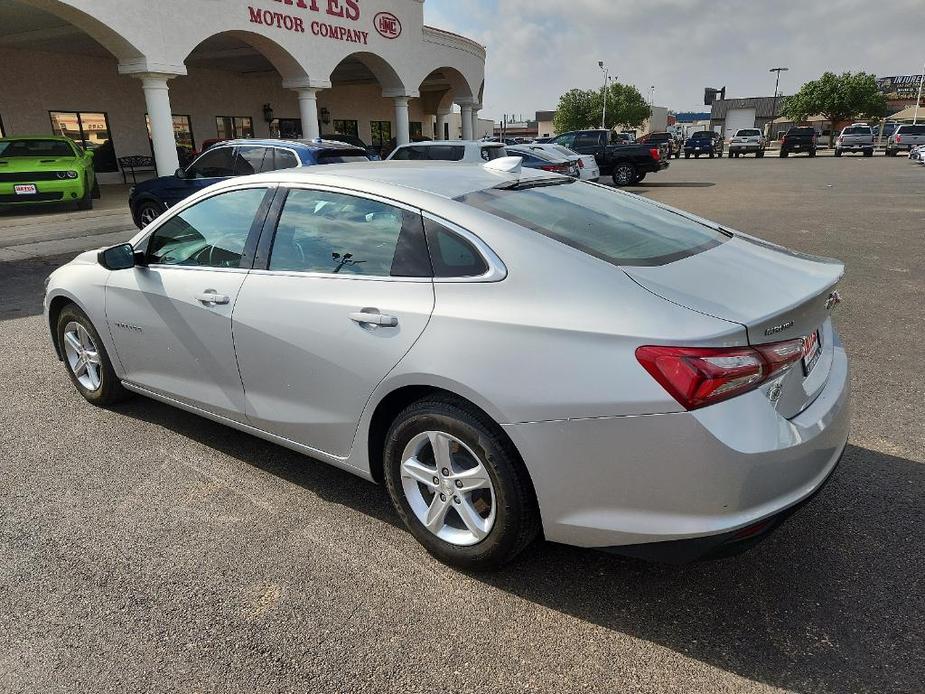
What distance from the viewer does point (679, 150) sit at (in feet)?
160

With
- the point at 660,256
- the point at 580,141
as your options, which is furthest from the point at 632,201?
the point at 580,141

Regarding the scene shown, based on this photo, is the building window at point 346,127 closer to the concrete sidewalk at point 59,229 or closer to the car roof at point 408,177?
the concrete sidewalk at point 59,229

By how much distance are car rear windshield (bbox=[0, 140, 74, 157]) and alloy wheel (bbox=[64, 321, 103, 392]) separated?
12995mm

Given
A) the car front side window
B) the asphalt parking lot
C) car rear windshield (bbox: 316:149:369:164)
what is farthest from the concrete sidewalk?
the asphalt parking lot

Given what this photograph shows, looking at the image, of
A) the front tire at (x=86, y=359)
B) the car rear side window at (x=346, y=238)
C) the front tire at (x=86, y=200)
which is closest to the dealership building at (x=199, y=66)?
the front tire at (x=86, y=200)

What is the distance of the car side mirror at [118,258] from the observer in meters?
3.70

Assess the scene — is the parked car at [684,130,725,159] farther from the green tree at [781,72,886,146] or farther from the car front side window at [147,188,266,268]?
the car front side window at [147,188,266,268]

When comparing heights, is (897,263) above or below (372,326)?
below

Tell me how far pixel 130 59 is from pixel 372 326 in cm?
1731

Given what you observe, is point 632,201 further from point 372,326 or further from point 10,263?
point 10,263

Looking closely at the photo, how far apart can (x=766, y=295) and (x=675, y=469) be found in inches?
29.3

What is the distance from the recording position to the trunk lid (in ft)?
7.22

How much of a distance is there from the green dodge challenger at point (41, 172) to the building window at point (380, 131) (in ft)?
76.9

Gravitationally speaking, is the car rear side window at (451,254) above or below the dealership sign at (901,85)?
below
